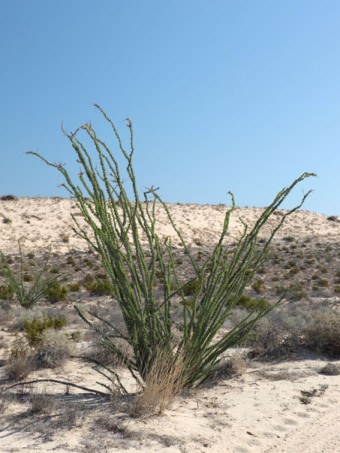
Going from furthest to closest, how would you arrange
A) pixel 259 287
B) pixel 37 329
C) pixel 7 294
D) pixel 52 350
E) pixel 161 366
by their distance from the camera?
1. pixel 259 287
2. pixel 7 294
3. pixel 37 329
4. pixel 52 350
5. pixel 161 366

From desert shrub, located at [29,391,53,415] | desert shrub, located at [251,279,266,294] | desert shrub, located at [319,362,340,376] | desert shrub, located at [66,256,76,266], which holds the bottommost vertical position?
desert shrub, located at [319,362,340,376]

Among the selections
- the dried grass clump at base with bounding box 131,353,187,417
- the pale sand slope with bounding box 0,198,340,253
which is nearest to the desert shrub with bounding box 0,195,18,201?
the pale sand slope with bounding box 0,198,340,253

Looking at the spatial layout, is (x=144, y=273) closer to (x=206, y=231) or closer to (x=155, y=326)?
(x=155, y=326)

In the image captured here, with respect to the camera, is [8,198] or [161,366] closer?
[161,366]

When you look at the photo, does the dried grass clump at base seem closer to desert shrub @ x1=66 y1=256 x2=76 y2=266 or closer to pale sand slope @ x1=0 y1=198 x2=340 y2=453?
pale sand slope @ x1=0 y1=198 x2=340 y2=453

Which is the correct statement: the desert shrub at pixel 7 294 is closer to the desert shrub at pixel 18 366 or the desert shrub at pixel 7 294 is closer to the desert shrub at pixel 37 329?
the desert shrub at pixel 37 329

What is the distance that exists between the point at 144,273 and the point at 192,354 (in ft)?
3.79

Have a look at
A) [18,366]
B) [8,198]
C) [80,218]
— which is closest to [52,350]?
[18,366]

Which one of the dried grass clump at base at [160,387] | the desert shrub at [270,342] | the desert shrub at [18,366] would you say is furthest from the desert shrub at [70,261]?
the dried grass clump at base at [160,387]

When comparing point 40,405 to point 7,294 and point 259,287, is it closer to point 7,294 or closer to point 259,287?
point 7,294

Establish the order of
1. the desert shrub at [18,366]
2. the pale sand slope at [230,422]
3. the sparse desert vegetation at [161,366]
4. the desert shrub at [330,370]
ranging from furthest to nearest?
the desert shrub at [330,370] → the desert shrub at [18,366] → the sparse desert vegetation at [161,366] → the pale sand slope at [230,422]

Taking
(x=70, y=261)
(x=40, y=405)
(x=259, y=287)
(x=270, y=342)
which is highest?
(x=70, y=261)

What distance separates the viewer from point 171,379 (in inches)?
257

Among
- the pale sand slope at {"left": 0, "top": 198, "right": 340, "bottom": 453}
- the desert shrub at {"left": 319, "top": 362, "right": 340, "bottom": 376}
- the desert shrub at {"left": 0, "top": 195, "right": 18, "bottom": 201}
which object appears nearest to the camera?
the pale sand slope at {"left": 0, "top": 198, "right": 340, "bottom": 453}
